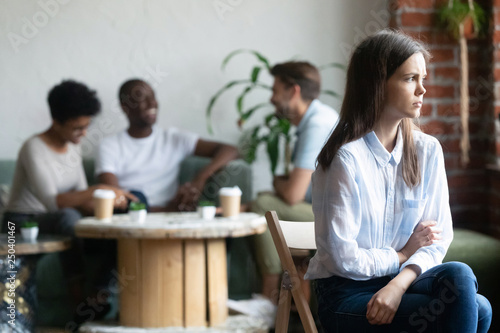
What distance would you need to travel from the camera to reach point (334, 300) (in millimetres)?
1514

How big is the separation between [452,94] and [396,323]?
2.26m

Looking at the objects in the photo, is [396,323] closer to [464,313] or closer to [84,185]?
[464,313]

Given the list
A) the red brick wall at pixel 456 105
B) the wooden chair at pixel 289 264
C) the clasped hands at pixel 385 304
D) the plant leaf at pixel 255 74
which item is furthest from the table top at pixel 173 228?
the clasped hands at pixel 385 304

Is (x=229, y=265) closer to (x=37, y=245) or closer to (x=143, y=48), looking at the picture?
(x=37, y=245)

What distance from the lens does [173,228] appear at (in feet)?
8.72

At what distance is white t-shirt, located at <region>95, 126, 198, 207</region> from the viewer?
3.65 meters

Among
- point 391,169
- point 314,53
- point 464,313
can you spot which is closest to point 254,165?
point 314,53

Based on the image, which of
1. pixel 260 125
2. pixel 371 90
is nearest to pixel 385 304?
pixel 371 90

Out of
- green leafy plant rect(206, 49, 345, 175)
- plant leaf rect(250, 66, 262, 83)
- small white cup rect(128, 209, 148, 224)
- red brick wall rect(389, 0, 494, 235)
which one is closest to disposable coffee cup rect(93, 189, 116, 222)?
small white cup rect(128, 209, 148, 224)

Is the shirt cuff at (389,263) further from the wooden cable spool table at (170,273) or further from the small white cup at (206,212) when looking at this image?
the small white cup at (206,212)

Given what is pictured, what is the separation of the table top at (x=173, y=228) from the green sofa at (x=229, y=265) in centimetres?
56

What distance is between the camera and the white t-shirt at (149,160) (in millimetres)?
3646

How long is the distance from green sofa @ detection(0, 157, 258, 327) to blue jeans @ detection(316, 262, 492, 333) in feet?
6.22

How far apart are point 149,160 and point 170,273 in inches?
40.8
